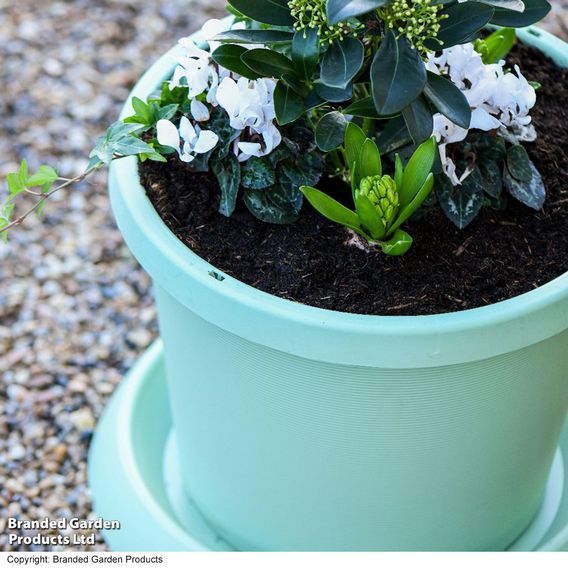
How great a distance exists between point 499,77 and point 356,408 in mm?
432

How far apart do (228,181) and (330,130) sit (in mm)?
150

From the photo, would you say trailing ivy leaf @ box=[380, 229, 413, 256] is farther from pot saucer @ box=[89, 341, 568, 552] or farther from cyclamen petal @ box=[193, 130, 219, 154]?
pot saucer @ box=[89, 341, 568, 552]

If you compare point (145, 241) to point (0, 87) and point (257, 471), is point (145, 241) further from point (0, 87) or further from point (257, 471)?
point (0, 87)

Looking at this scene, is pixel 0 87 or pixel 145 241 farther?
pixel 0 87

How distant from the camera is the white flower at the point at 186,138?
1.12 meters

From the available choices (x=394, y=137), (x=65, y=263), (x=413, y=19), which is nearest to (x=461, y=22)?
(x=413, y=19)

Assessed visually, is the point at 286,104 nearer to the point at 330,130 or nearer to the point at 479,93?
the point at 330,130

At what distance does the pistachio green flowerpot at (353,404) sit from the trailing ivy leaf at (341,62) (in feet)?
0.82

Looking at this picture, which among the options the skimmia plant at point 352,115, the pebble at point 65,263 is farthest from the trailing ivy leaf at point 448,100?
the pebble at point 65,263

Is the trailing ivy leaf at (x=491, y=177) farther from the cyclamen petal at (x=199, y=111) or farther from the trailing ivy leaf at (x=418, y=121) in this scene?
the cyclamen petal at (x=199, y=111)

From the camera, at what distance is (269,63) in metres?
1.07

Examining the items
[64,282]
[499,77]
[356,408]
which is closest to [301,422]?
[356,408]

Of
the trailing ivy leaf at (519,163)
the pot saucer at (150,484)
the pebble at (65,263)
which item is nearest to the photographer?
the trailing ivy leaf at (519,163)

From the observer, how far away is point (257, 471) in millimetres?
1250
